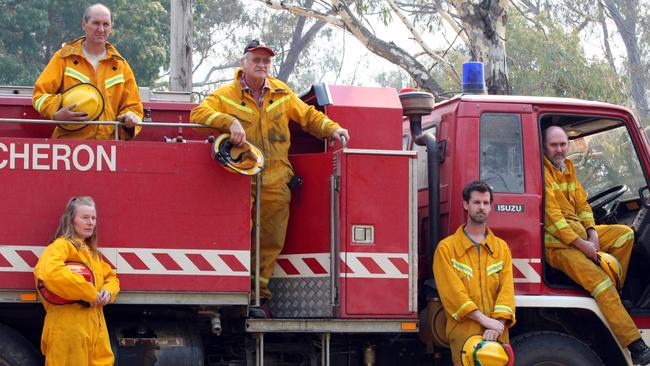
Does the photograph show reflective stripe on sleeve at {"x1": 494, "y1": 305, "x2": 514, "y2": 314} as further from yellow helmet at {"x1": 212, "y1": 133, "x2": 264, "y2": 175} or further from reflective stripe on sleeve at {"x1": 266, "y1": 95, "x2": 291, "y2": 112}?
reflective stripe on sleeve at {"x1": 266, "y1": 95, "x2": 291, "y2": 112}

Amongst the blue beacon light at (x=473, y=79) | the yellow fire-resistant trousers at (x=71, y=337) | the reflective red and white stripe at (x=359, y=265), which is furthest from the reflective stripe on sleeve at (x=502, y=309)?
the yellow fire-resistant trousers at (x=71, y=337)

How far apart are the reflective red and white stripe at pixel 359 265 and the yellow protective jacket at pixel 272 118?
1.93 ft

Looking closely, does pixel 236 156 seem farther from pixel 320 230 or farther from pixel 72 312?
pixel 72 312

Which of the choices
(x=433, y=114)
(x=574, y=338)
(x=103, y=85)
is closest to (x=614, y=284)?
(x=574, y=338)

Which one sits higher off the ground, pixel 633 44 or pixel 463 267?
pixel 633 44

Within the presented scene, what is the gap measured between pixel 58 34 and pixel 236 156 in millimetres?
22071

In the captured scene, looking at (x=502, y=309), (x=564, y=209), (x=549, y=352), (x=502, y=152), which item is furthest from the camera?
(x=564, y=209)

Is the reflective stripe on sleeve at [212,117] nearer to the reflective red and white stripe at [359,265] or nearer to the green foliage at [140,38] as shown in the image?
the reflective red and white stripe at [359,265]

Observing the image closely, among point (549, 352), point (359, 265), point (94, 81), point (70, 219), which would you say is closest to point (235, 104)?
point (94, 81)

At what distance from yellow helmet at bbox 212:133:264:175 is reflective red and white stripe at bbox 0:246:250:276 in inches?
21.2

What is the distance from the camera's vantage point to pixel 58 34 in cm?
2766

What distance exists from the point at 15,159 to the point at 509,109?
343cm

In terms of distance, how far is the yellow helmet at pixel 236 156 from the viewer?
679cm

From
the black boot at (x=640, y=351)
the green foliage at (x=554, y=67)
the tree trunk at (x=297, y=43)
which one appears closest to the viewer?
the black boot at (x=640, y=351)
